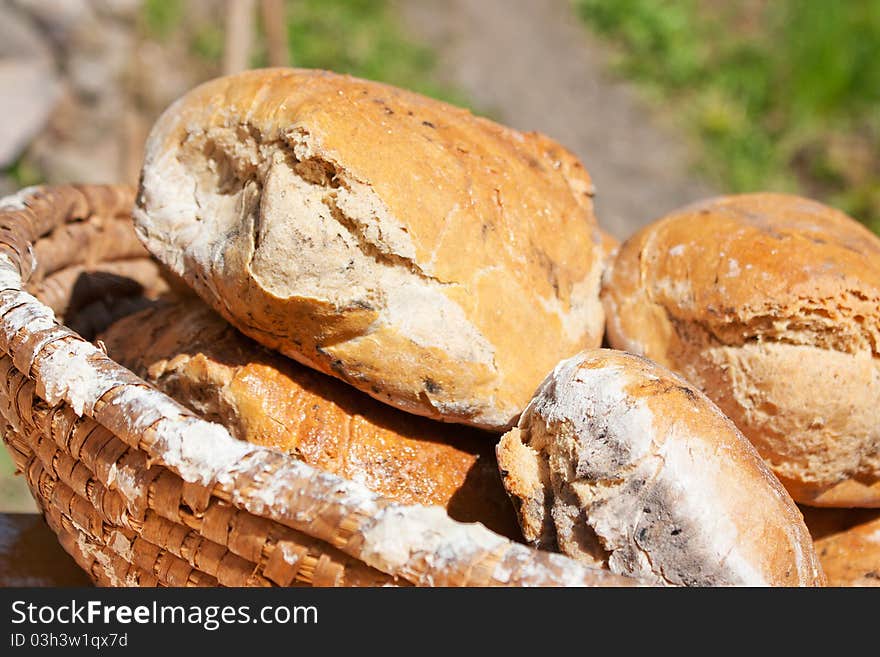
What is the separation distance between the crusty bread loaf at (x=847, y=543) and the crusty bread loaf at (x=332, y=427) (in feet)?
1.59

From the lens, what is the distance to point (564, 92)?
222 inches

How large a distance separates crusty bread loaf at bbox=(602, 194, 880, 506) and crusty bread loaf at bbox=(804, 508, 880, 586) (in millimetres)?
63

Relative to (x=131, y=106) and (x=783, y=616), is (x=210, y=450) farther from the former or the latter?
(x=131, y=106)

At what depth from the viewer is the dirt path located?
5.11 meters

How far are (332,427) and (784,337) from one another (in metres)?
0.63

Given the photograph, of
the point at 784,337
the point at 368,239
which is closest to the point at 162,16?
the point at 368,239

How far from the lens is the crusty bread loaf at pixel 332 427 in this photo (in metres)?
1.24

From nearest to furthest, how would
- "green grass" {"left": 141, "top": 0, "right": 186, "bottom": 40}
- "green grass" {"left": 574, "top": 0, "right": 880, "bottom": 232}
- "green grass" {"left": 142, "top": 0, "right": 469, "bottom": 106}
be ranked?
1. "green grass" {"left": 141, "top": 0, "right": 186, "bottom": 40}
2. "green grass" {"left": 142, "top": 0, "right": 469, "bottom": 106}
3. "green grass" {"left": 574, "top": 0, "right": 880, "bottom": 232}

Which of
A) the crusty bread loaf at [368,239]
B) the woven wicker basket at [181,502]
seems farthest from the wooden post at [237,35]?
the woven wicker basket at [181,502]

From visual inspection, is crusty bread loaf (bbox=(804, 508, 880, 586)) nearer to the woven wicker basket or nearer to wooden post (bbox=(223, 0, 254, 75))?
the woven wicker basket

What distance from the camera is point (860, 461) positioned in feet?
4.21

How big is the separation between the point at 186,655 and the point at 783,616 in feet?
1.89

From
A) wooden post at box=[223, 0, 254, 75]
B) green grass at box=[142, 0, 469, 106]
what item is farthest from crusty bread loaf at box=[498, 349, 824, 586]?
green grass at box=[142, 0, 469, 106]

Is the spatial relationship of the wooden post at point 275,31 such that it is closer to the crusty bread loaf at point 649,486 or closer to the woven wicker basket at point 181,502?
the woven wicker basket at point 181,502
